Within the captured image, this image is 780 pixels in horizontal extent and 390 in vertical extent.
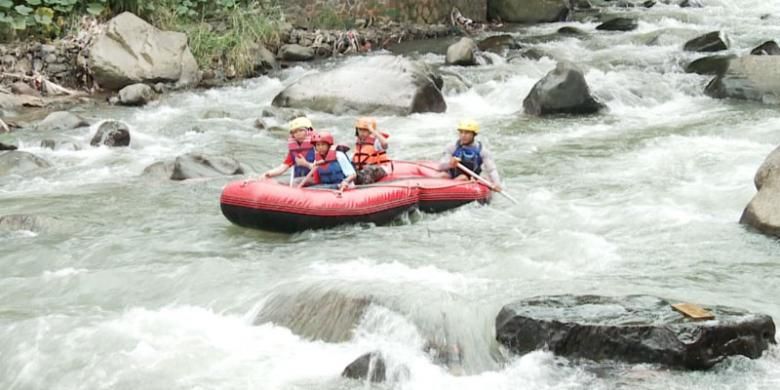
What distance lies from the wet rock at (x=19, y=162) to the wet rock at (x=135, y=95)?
9.85 ft

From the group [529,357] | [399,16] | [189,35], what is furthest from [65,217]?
[399,16]

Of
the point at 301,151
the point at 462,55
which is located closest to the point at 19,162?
the point at 301,151

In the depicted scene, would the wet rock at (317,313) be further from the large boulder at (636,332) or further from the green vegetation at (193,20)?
the green vegetation at (193,20)

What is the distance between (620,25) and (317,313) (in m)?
12.9

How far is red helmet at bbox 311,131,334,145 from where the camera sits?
7273mm

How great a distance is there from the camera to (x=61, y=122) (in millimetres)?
10977

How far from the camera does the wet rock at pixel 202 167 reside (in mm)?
8695

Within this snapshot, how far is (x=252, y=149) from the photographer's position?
10109 millimetres

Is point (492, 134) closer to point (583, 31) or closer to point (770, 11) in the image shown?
point (583, 31)

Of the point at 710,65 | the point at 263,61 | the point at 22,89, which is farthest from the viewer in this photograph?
the point at 263,61

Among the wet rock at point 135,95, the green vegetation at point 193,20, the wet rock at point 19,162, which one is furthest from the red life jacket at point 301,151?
the green vegetation at point 193,20

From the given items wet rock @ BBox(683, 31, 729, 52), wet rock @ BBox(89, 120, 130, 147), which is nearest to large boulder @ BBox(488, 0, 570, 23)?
wet rock @ BBox(683, 31, 729, 52)

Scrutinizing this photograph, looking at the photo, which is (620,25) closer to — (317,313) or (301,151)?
(301,151)

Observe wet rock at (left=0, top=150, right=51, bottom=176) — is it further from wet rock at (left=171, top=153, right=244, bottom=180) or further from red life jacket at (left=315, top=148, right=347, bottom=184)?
red life jacket at (left=315, top=148, right=347, bottom=184)
